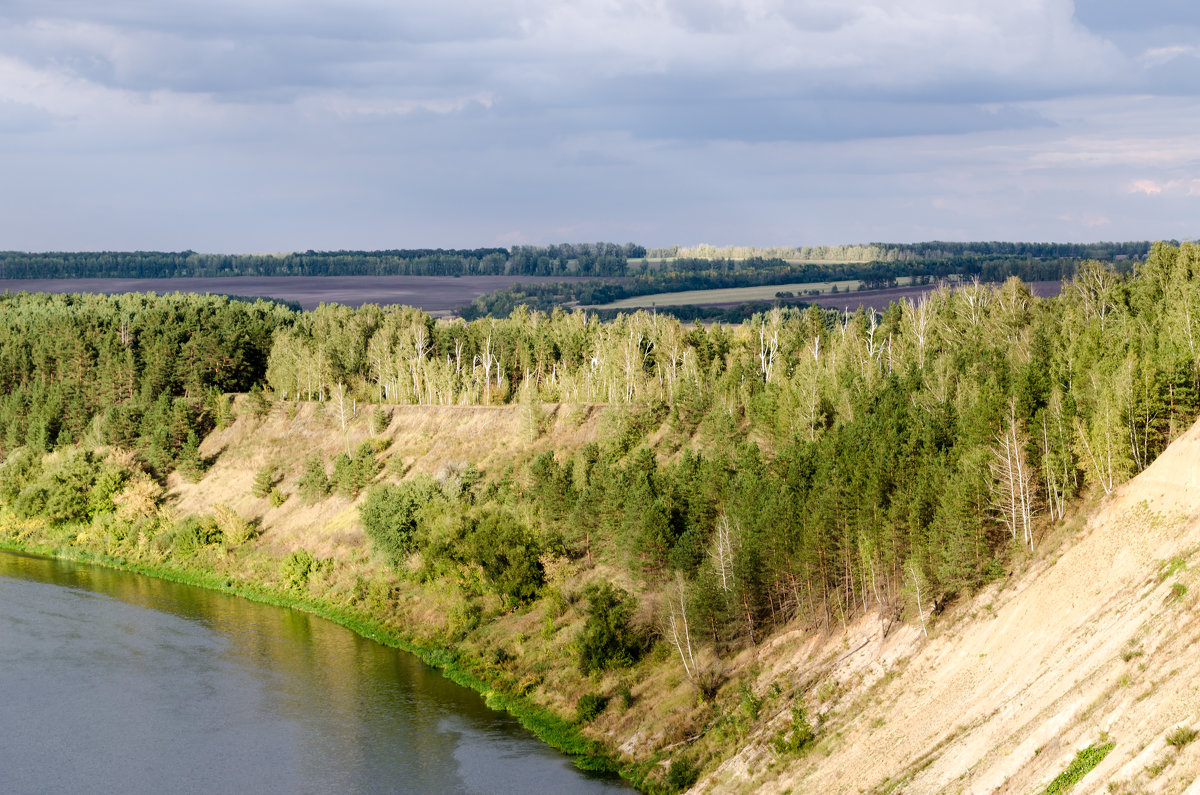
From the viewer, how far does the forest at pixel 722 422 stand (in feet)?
195

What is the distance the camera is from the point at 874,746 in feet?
166

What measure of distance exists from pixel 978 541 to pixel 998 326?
49.6 meters

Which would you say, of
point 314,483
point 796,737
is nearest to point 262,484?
point 314,483

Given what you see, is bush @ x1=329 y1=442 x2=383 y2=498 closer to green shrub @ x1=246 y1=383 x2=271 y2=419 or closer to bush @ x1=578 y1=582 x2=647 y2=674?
green shrub @ x1=246 y1=383 x2=271 y2=419

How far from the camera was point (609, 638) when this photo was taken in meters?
69.0

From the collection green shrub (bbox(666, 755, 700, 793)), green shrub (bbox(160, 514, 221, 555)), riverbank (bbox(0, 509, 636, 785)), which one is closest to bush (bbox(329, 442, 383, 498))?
green shrub (bbox(160, 514, 221, 555))

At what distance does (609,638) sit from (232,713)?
21.2 metres

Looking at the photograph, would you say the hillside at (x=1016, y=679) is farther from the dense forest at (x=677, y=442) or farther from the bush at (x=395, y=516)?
the bush at (x=395, y=516)

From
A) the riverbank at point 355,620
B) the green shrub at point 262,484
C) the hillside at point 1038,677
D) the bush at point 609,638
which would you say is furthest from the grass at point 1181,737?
the green shrub at point 262,484

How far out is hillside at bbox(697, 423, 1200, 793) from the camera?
40.9 meters

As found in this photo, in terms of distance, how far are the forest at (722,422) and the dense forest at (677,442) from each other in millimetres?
237

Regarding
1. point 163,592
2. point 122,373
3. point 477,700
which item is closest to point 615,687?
point 477,700

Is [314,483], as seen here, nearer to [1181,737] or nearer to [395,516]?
[395,516]

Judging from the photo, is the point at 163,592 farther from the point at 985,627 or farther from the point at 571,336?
the point at 985,627
